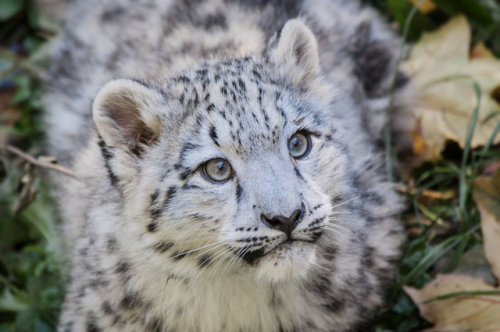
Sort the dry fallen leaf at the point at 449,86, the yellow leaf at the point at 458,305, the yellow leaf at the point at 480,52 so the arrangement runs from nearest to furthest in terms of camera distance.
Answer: the yellow leaf at the point at 458,305 → the dry fallen leaf at the point at 449,86 → the yellow leaf at the point at 480,52

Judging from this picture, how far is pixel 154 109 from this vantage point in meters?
3.98

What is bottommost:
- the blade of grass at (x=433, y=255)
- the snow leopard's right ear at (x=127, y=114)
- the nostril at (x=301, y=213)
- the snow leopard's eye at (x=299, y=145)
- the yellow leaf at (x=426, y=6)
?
the blade of grass at (x=433, y=255)

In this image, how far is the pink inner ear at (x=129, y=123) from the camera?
3975 millimetres

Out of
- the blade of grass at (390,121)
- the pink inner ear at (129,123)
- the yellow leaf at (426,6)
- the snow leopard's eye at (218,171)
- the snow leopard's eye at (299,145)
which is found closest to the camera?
the snow leopard's eye at (218,171)

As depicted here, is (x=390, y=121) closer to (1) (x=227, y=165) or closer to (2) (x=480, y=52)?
(2) (x=480, y=52)

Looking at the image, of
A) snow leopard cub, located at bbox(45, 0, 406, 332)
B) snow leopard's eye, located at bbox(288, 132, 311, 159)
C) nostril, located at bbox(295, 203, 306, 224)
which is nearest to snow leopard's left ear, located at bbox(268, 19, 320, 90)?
snow leopard cub, located at bbox(45, 0, 406, 332)

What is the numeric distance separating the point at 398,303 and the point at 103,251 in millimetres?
1932

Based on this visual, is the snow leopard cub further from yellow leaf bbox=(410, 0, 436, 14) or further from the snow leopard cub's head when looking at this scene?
yellow leaf bbox=(410, 0, 436, 14)

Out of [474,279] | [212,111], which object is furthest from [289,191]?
[474,279]

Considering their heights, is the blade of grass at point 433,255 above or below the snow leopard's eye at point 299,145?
below

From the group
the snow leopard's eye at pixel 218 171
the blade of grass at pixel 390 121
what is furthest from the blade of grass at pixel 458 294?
the snow leopard's eye at pixel 218 171

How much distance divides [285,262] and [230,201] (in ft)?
1.29

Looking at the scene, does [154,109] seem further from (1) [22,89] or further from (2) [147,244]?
(1) [22,89]

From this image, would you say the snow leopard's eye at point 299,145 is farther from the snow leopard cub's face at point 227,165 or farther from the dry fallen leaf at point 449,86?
the dry fallen leaf at point 449,86
